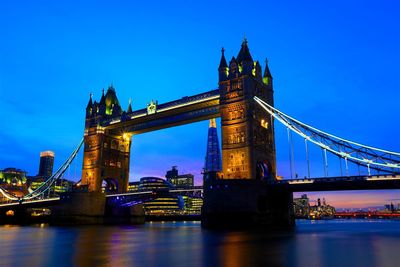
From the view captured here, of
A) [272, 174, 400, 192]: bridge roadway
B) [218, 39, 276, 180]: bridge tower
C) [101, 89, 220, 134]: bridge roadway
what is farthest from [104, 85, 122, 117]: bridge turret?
[272, 174, 400, 192]: bridge roadway

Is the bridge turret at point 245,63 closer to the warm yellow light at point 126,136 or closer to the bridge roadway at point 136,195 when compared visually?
the bridge roadway at point 136,195

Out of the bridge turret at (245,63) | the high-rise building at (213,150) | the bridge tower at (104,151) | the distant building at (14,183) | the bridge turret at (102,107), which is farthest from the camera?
the distant building at (14,183)

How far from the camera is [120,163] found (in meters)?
71.6

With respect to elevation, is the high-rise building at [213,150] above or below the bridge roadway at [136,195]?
above

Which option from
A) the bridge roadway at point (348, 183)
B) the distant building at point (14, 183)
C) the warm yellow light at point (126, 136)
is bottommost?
the bridge roadway at point (348, 183)

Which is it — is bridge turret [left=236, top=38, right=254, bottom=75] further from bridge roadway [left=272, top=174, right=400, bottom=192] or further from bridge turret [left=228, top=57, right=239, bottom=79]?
bridge roadway [left=272, top=174, right=400, bottom=192]

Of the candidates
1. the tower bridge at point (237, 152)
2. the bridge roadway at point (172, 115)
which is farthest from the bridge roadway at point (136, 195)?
the bridge roadway at point (172, 115)

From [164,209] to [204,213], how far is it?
8622cm

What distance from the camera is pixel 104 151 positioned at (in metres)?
68.9

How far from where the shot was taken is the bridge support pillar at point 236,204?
4128 centimetres

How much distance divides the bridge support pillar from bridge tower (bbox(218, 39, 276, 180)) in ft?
13.2

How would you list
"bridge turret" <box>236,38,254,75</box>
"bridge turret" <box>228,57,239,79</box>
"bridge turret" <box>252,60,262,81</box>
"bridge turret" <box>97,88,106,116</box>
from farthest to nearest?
"bridge turret" <box>97,88,106,116</box> → "bridge turret" <box>252,60,262,81</box> → "bridge turret" <box>228,57,239,79</box> → "bridge turret" <box>236,38,254,75</box>

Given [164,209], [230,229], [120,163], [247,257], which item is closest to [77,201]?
[120,163]

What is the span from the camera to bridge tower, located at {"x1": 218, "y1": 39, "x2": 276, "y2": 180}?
47.7 metres
